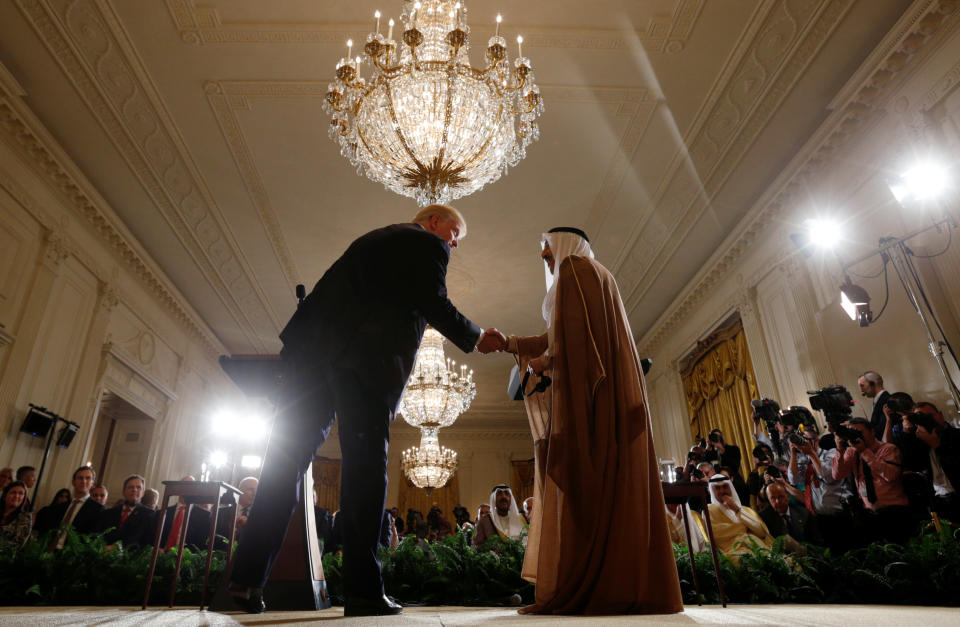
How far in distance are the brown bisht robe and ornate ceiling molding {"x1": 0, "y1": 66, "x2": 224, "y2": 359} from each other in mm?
5818

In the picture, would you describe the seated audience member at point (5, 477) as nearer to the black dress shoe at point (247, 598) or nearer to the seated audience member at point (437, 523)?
the black dress shoe at point (247, 598)

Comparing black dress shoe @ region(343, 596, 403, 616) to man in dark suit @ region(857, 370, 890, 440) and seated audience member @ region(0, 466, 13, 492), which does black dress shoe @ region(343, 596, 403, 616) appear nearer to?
man in dark suit @ region(857, 370, 890, 440)

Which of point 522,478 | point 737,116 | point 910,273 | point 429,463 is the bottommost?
point 429,463

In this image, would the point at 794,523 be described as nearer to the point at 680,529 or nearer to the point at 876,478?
the point at 876,478

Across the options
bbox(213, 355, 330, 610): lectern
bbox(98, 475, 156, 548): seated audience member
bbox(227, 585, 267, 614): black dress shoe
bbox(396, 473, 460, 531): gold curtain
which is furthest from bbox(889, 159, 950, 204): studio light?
bbox(396, 473, 460, 531): gold curtain

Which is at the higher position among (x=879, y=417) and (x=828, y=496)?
(x=879, y=417)

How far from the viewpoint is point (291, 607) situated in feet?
6.81

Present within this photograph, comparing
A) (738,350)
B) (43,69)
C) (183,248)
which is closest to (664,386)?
(738,350)

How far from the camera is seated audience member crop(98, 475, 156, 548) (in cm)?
471

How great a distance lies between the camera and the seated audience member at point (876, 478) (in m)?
3.65

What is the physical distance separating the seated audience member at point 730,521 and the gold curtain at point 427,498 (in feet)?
36.5

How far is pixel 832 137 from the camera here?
554cm

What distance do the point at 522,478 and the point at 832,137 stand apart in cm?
1159

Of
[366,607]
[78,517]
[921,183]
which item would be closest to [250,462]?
[78,517]
